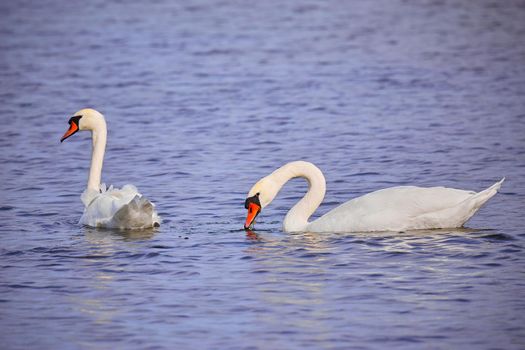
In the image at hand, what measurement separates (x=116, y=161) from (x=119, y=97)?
5779mm

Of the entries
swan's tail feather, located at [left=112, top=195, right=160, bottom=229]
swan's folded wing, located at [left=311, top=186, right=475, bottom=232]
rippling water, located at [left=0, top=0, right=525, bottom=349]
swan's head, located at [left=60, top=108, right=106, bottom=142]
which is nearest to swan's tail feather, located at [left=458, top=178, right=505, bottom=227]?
swan's folded wing, located at [left=311, top=186, right=475, bottom=232]

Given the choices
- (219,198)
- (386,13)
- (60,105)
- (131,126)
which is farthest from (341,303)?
(386,13)

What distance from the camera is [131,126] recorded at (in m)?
21.0

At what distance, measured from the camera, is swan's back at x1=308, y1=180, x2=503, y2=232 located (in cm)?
1312

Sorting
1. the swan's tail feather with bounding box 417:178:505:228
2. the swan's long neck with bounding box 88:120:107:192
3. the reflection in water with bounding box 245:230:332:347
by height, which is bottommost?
the reflection in water with bounding box 245:230:332:347

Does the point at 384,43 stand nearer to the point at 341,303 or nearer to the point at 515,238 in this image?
the point at 515,238

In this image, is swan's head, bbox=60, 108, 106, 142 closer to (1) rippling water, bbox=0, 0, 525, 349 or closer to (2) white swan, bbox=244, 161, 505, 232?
(1) rippling water, bbox=0, 0, 525, 349

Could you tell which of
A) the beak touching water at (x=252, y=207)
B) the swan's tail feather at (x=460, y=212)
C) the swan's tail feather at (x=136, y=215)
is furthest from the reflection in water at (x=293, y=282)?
the swan's tail feather at (x=460, y=212)

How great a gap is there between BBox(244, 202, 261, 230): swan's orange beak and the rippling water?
0.16 meters

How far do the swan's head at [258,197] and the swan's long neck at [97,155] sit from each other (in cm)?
218

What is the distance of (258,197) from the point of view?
1353 cm

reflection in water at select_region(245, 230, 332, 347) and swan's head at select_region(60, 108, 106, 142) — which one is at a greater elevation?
swan's head at select_region(60, 108, 106, 142)

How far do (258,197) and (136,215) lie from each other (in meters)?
1.31

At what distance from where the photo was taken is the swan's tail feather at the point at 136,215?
13352 mm
